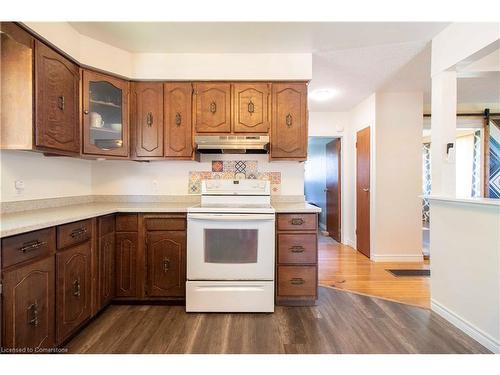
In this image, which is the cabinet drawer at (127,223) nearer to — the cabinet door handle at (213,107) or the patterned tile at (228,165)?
the patterned tile at (228,165)

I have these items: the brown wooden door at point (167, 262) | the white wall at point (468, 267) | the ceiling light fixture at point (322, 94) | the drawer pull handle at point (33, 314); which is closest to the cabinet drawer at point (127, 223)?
the brown wooden door at point (167, 262)

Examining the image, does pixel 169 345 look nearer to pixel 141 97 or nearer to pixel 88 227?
pixel 88 227

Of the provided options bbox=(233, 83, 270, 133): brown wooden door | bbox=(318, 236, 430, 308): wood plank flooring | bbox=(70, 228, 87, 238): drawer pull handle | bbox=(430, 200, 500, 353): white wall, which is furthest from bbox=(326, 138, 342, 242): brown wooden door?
bbox=(70, 228, 87, 238): drawer pull handle

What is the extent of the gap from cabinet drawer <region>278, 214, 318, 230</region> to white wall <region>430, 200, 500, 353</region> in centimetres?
104

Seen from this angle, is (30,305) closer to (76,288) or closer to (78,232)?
(76,288)

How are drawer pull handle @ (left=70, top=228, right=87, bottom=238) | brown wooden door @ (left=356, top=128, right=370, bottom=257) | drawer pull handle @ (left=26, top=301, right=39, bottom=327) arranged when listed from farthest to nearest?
brown wooden door @ (left=356, top=128, right=370, bottom=257)
drawer pull handle @ (left=70, top=228, right=87, bottom=238)
drawer pull handle @ (left=26, top=301, right=39, bottom=327)

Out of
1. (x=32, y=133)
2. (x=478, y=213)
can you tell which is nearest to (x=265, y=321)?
(x=478, y=213)

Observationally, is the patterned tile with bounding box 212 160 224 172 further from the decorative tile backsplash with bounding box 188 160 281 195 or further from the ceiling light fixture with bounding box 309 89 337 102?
Answer: the ceiling light fixture with bounding box 309 89 337 102

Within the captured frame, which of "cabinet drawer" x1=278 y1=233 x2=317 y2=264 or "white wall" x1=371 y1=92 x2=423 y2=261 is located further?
"white wall" x1=371 y1=92 x2=423 y2=261

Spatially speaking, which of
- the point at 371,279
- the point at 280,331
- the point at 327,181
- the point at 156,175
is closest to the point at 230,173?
the point at 156,175

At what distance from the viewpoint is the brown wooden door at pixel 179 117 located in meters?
2.45

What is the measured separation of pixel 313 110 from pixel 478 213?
9.89 ft

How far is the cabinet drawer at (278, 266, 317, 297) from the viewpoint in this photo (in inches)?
86.0

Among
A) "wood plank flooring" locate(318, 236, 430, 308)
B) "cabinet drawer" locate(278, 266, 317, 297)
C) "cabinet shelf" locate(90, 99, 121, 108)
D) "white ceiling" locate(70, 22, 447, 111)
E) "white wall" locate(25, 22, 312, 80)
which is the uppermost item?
"white ceiling" locate(70, 22, 447, 111)
